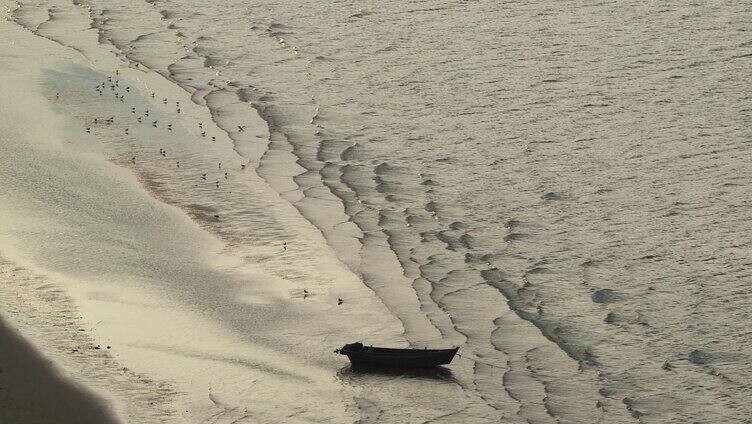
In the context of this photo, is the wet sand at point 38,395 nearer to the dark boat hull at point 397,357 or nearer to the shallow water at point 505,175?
the shallow water at point 505,175

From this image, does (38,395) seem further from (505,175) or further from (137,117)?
(137,117)

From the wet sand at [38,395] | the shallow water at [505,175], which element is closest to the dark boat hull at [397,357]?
the shallow water at [505,175]

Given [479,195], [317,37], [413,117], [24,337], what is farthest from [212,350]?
[317,37]

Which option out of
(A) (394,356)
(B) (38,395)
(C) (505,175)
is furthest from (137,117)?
(B) (38,395)

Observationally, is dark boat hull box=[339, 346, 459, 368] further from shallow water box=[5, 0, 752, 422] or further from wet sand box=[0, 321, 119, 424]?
wet sand box=[0, 321, 119, 424]

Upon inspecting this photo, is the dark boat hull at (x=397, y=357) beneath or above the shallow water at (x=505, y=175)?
beneath

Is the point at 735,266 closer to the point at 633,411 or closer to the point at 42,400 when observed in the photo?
the point at 633,411
